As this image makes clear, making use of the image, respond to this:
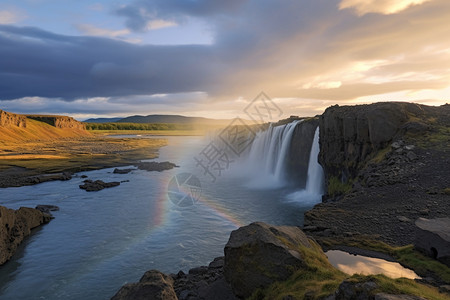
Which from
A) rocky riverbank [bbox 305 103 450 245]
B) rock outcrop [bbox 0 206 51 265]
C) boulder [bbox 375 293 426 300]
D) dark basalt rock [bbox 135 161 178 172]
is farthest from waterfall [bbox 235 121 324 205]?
boulder [bbox 375 293 426 300]

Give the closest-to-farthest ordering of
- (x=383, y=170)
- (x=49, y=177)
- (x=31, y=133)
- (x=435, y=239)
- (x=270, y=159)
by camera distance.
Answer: (x=435, y=239)
(x=383, y=170)
(x=49, y=177)
(x=270, y=159)
(x=31, y=133)

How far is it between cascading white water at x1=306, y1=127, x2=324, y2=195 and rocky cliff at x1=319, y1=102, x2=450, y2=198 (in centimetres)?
273

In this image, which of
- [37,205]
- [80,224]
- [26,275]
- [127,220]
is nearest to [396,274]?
[26,275]

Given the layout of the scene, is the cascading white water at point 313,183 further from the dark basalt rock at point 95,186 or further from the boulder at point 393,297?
the boulder at point 393,297

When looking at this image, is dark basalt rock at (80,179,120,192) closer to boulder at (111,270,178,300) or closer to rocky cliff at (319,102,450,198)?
rocky cliff at (319,102,450,198)

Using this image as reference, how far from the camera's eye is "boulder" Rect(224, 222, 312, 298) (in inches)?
428

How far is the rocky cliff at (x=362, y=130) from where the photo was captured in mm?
29438

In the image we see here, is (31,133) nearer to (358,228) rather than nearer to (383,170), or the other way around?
(383,170)

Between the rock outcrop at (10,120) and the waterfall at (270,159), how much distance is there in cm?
13326

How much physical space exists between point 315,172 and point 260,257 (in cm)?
3264

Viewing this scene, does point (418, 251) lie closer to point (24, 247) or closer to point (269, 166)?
point (24, 247)

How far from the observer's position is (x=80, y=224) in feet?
93.5

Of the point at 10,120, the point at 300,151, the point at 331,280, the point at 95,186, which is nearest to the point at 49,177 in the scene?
the point at 95,186

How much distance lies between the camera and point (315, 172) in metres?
41.8
